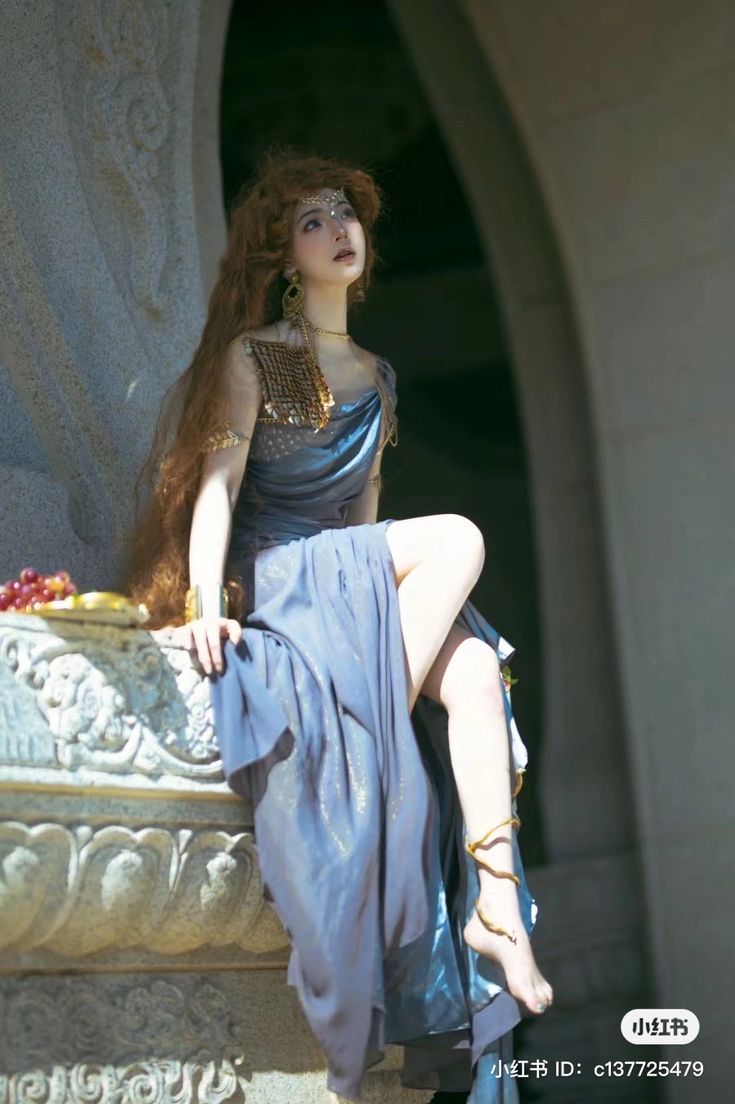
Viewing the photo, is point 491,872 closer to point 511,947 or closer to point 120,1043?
point 511,947

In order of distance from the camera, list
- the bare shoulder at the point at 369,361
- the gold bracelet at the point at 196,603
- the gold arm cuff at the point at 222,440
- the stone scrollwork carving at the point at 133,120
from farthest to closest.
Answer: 1. the stone scrollwork carving at the point at 133,120
2. the bare shoulder at the point at 369,361
3. the gold arm cuff at the point at 222,440
4. the gold bracelet at the point at 196,603

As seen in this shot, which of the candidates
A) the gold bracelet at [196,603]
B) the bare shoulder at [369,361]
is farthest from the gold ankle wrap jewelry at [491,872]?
the bare shoulder at [369,361]

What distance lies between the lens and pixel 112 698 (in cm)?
243

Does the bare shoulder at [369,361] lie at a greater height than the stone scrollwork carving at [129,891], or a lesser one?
greater

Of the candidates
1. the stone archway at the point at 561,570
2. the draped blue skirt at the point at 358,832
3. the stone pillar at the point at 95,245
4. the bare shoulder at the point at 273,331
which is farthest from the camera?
the stone archway at the point at 561,570

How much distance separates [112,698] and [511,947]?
0.70 m

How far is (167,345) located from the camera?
11.8 ft

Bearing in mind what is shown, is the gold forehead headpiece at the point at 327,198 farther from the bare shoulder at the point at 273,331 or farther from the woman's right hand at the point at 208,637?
the woman's right hand at the point at 208,637

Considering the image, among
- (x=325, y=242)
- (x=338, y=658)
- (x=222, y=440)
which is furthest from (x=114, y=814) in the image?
(x=325, y=242)

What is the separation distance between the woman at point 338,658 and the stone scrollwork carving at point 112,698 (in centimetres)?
4

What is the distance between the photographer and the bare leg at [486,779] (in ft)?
8.32

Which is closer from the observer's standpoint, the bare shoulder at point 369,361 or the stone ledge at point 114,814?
the stone ledge at point 114,814

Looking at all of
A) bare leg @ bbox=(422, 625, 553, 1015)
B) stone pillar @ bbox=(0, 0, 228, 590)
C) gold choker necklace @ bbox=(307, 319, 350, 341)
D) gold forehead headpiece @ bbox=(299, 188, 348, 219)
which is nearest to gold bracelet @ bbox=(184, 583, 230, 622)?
bare leg @ bbox=(422, 625, 553, 1015)

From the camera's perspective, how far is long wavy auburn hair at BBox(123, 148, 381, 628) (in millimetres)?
2871
